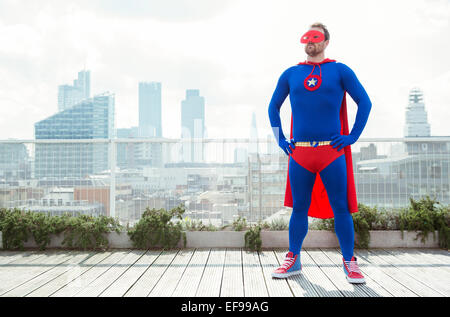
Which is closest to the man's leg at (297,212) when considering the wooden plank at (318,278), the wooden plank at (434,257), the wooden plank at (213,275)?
the wooden plank at (318,278)

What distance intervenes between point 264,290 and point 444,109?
3219 mm

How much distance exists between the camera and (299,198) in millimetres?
2461

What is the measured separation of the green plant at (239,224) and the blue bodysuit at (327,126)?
0.99 m

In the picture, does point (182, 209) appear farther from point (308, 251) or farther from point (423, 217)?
point (423, 217)

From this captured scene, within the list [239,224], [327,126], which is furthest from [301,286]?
[239,224]

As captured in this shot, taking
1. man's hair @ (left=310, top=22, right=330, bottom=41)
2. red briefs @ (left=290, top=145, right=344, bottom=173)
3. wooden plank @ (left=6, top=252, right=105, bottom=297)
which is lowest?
wooden plank @ (left=6, top=252, right=105, bottom=297)

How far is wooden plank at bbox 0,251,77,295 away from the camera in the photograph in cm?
230

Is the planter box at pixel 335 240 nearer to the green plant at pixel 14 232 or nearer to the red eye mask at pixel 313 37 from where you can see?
the red eye mask at pixel 313 37

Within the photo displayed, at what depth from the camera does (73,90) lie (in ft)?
199

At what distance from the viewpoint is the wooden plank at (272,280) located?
2031mm

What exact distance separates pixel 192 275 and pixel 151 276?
0.97 ft

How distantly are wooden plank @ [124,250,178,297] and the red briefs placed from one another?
4.37 ft

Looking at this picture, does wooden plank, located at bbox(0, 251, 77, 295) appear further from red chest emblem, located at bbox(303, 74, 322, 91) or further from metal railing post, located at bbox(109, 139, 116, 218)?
red chest emblem, located at bbox(303, 74, 322, 91)

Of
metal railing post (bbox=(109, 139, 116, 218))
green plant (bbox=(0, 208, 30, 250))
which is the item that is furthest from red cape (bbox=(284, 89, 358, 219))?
green plant (bbox=(0, 208, 30, 250))
